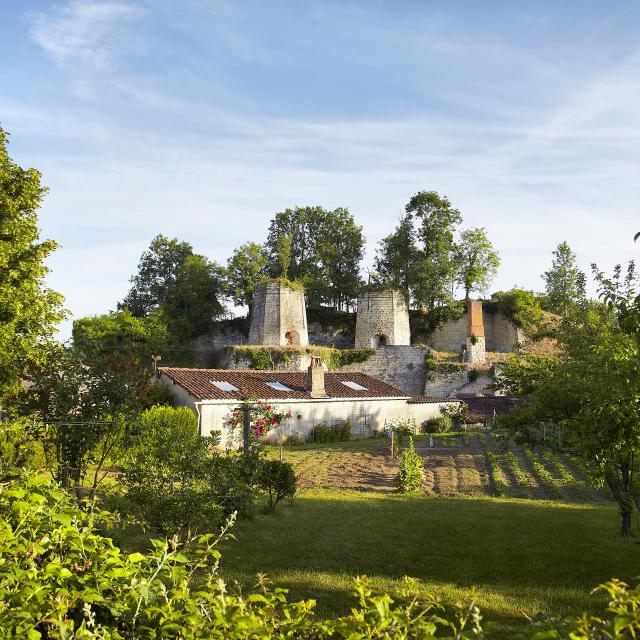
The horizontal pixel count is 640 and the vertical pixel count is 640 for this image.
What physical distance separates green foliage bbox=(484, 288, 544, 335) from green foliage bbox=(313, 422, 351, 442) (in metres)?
22.9

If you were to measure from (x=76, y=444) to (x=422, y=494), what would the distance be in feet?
30.3

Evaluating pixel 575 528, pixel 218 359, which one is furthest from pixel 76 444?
pixel 218 359

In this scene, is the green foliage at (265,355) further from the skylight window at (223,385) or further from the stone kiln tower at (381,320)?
the skylight window at (223,385)

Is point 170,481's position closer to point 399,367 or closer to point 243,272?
point 399,367

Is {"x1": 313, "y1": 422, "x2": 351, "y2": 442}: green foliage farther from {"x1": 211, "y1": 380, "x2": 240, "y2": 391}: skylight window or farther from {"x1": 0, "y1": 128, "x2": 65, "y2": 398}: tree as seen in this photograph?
{"x1": 0, "y1": 128, "x2": 65, "y2": 398}: tree

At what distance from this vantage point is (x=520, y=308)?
4438cm

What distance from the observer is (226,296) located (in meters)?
47.3

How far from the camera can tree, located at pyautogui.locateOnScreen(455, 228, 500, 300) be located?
45781mm

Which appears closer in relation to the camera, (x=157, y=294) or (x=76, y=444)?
(x=76, y=444)

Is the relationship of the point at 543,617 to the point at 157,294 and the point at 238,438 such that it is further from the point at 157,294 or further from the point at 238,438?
the point at 157,294

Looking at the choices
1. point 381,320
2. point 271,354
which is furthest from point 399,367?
point 271,354

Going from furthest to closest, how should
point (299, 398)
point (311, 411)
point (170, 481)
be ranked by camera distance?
point (311, 411) < point (299, 398) < point (170, 481)

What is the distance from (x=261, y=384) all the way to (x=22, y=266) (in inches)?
494

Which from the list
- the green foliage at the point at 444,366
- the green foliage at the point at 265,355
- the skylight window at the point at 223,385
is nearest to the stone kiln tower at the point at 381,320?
the green foliage at the point at 444,366
